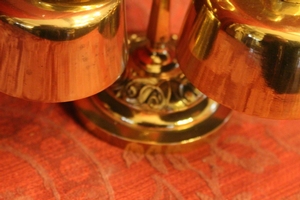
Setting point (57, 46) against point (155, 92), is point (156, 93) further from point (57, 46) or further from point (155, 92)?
point (57, 46)

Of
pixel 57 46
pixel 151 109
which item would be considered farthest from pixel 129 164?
pixel 57 46

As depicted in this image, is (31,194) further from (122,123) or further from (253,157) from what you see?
(253,157)

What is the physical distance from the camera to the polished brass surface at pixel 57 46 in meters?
0.31

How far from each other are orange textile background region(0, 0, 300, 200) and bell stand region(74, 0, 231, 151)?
0.7 inches

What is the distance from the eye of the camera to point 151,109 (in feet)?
1.54

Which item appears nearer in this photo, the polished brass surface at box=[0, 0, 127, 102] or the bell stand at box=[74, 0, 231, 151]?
the polished brass surface at box=[0, 0, 127, 102]

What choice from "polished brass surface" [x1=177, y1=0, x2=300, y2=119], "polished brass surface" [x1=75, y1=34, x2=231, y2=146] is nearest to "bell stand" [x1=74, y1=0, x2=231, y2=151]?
"polished brass surface" [x1=75, y1=34, x2=231, y2=146]

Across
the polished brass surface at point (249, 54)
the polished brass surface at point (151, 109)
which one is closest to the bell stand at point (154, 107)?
the polished brass surface at point (151, 109)

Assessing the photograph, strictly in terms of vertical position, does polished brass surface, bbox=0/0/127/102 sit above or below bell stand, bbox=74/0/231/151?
above

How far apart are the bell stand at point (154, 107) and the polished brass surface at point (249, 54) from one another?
0.11 metres

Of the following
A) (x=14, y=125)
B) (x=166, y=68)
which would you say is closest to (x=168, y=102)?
(x=166, y=68)

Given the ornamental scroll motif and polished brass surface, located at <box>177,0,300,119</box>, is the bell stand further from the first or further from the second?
polished brass surface, located at <box>177,0,300,119</box>

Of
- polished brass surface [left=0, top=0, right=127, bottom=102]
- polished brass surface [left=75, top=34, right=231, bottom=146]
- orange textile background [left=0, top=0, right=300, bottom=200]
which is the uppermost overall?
polished brass surface [left=0, top=0, right=127, bottom=102]

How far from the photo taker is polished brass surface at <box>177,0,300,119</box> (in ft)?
1.04
